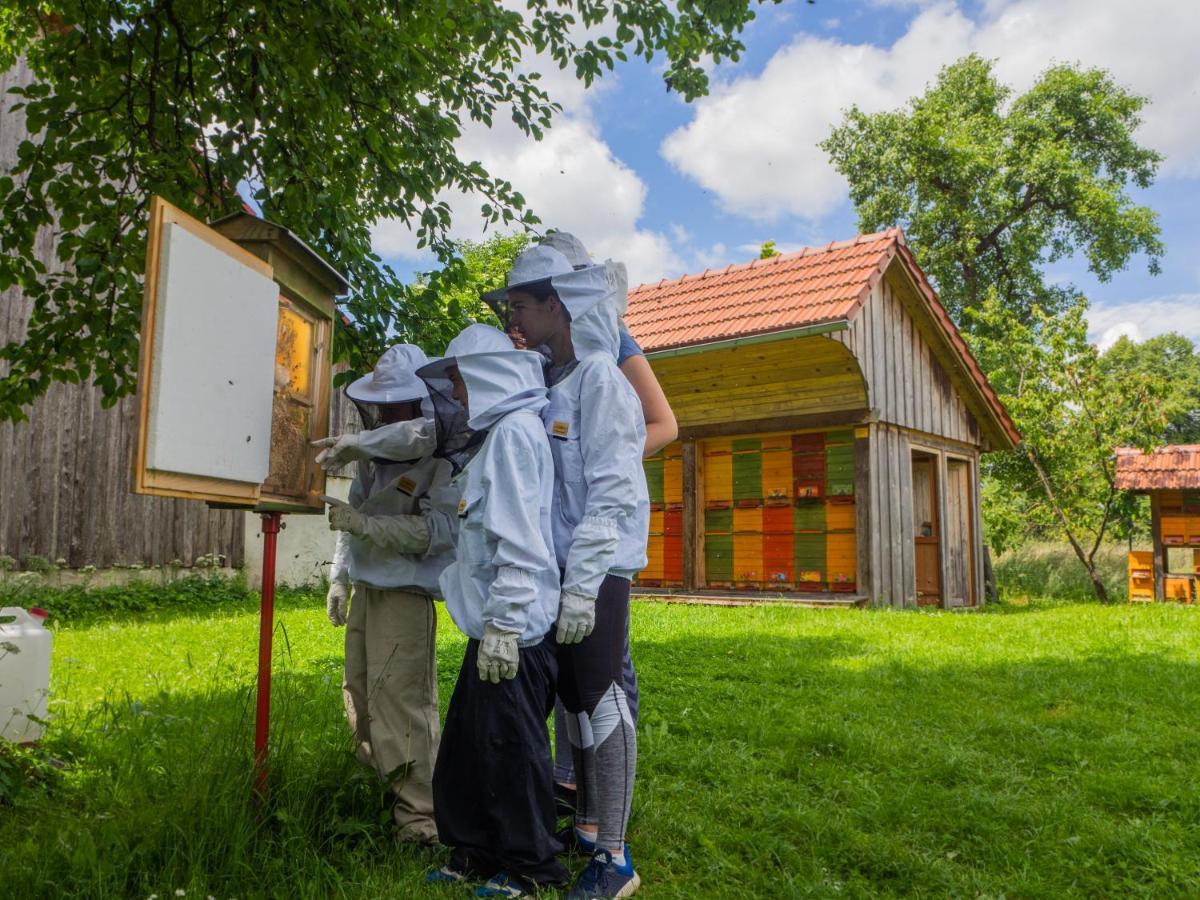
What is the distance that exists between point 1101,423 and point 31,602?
16482 millimetres

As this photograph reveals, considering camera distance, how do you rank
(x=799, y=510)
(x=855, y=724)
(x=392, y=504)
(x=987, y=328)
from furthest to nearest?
1. (x=987, y=328)
2. (x=799, y=510)
3. (x=855, y=724)
4. (x=392, y=504)

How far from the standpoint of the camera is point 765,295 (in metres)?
12.8

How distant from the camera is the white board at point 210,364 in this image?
258 cm

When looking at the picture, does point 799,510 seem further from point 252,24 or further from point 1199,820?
point 252,24

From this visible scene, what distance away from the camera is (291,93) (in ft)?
14.6

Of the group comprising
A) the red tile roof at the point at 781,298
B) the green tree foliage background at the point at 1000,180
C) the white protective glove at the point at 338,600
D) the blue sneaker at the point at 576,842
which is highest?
the green tree foliage background at the point at 1000,180

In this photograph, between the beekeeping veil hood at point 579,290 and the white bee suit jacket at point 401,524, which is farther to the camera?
the white bee suit jacket at point 401,524

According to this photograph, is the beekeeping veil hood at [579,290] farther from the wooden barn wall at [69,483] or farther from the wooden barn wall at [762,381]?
the wooden barn wall at [69,483]

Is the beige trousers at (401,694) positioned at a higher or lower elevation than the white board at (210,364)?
lower

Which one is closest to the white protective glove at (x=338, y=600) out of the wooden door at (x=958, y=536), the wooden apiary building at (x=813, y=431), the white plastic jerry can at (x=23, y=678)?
the white plastic jerry can at (x=23, y=678)

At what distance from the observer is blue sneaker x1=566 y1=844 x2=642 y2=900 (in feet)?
9.65

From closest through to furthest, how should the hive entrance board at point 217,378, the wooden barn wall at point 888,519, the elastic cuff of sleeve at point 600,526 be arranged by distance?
1. the hive entrance board at point 217,378
2. the elastic cuff of sleeve at point 600,526
3. the wooden barn wall at point 888,519

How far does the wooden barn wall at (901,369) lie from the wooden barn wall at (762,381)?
1.02 ft

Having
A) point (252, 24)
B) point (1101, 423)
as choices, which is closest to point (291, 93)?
point (252, 24)
